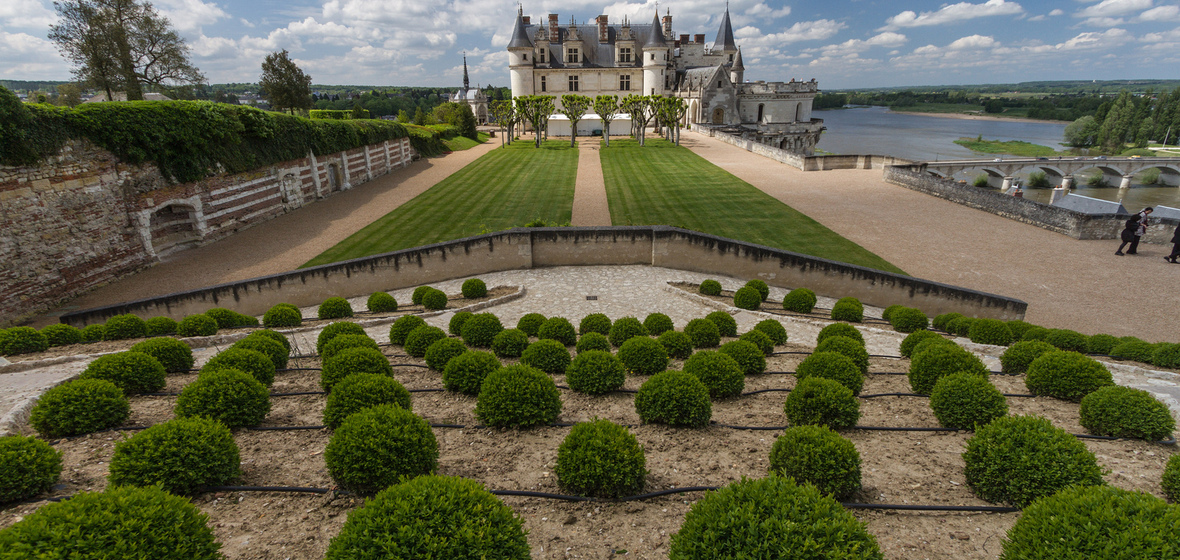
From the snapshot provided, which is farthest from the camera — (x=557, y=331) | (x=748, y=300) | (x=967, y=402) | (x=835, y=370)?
(x=748, y=300)

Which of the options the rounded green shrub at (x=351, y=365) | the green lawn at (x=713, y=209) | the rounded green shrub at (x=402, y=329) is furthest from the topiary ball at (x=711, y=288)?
the rounded green shrub at (x=351, y=365)

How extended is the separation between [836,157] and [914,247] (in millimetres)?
17499

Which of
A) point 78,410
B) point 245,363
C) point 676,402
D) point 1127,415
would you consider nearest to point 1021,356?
point 1127,415

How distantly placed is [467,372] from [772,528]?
469 centimetres

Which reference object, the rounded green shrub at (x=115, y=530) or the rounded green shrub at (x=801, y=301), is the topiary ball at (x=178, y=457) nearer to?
the rounded green shrub at (x=115, y=530)

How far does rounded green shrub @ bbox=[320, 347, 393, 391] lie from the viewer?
673 centimetres

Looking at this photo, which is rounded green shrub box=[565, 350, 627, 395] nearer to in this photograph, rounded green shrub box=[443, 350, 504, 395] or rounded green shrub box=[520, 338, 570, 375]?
rounded green shrub box=[520, 338, 570, 375]

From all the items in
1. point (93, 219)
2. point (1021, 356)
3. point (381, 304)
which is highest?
point (93, 219)

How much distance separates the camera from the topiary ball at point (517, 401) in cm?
575

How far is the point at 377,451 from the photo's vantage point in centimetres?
436

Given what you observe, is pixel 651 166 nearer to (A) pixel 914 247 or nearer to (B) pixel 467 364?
(A) pixel 914 247

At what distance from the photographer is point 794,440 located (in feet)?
15.1

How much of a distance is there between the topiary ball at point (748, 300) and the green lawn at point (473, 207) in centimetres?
1015

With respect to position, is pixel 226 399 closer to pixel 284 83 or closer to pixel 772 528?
pixel 772 528
